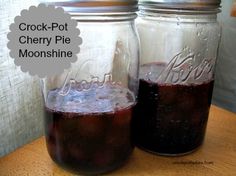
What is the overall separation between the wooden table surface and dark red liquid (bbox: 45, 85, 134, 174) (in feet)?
0.10

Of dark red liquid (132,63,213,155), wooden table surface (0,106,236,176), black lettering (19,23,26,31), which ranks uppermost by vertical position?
black lettering (19,23,26,31)

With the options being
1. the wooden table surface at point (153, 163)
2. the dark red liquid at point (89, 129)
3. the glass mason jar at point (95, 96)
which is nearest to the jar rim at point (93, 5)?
the glass mason jar at point (95, 96)

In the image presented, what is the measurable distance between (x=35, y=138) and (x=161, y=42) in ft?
0.91

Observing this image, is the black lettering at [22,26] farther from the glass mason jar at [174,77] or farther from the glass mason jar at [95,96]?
the glass mason jar at [174,77]

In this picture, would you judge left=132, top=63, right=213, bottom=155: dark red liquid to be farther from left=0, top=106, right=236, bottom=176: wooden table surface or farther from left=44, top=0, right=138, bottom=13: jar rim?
left=44, top=0, right=138, bottom=13: jar rim

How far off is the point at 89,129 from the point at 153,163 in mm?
134

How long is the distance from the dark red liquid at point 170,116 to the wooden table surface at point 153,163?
0.02m

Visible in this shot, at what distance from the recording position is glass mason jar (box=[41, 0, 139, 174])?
394mm

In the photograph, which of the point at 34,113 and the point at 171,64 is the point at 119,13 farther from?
the point at 34,113

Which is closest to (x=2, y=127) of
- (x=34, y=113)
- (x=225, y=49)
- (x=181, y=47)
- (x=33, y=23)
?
(x=34, y=113)

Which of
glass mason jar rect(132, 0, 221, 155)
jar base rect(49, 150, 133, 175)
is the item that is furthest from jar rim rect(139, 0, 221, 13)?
jar base rect(49, 150, 133, 175)

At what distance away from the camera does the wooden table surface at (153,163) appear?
0.46m

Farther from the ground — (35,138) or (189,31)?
(189,31)

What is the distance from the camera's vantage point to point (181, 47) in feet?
1.66
